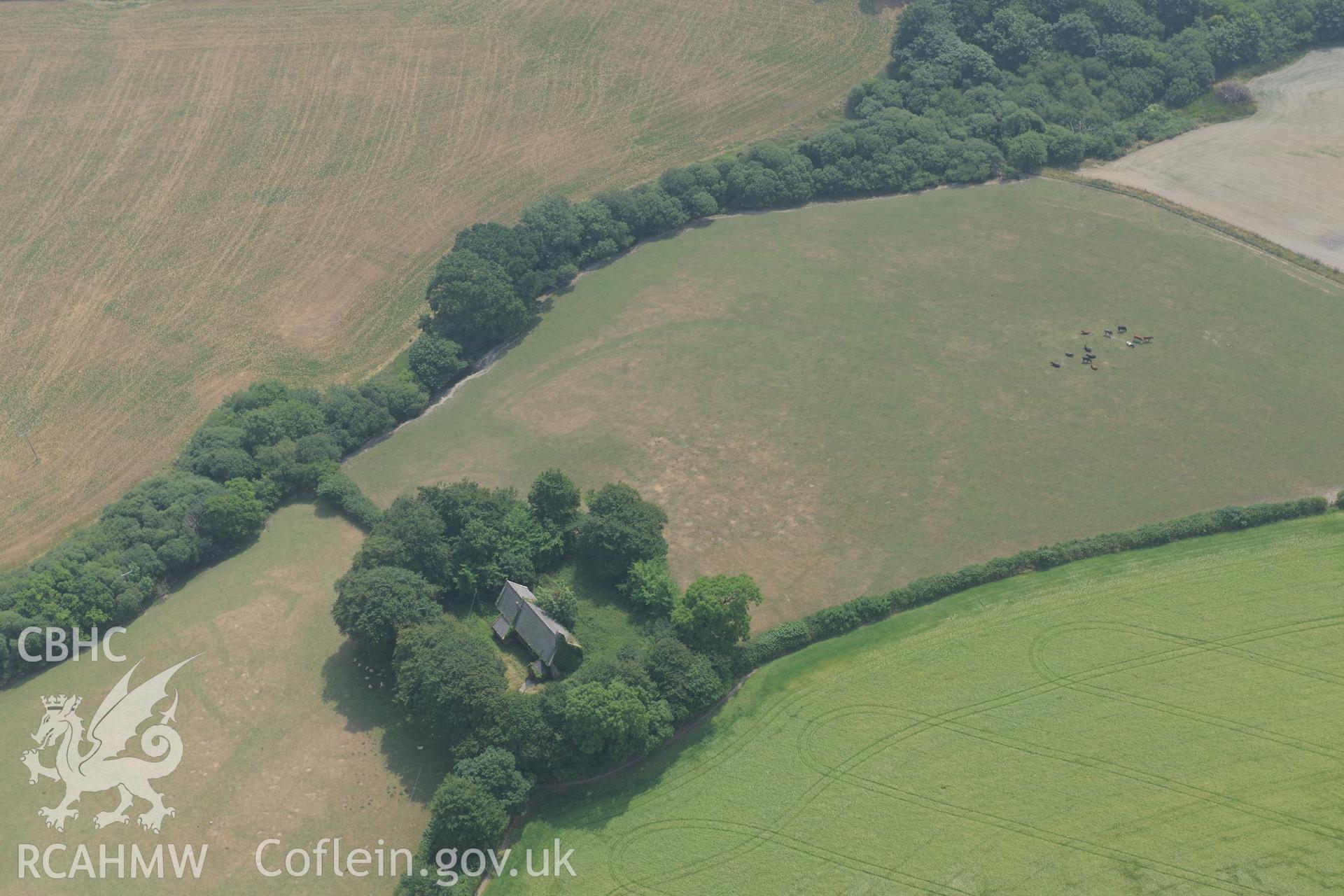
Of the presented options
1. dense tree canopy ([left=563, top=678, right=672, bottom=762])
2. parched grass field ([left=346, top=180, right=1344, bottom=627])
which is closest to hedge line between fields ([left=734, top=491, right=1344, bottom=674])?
parched grass field ([left=346, top=180, right=1344, bottom=627])

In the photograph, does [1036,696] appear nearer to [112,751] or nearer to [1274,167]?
[112,751]

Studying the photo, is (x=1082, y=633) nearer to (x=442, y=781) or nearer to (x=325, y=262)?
(x=442, y=781)

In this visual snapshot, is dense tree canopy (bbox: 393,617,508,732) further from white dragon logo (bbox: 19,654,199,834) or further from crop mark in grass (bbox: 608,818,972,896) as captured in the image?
white dragon logo (bbox: 19,654,199,834)

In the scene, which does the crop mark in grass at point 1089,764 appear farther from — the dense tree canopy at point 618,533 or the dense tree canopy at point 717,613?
the dense tree canopy at point 618,533

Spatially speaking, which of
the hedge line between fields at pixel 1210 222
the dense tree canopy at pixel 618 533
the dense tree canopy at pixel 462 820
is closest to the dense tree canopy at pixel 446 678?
the dense tree canopy at pixel 462 820

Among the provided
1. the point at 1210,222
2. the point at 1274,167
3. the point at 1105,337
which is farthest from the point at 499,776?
the point at 1274,167

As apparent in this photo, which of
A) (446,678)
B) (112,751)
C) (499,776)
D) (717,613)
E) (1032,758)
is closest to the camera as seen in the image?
(499,776)
